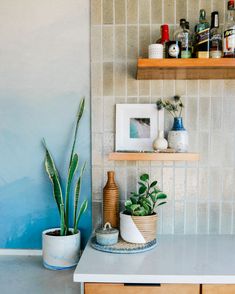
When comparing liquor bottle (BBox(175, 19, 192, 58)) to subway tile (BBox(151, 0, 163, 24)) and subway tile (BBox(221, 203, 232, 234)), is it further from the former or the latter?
subway tile (BBox(221, 203, 232, 234))

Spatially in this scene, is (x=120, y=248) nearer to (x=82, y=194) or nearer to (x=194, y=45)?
(x=82, y=194)

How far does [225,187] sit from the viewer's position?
2.01m

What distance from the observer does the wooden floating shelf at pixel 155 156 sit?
1.79m

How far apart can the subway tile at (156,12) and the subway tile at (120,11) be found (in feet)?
0.50

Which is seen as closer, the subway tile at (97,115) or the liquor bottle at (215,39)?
the liquor bottle at (215,39)

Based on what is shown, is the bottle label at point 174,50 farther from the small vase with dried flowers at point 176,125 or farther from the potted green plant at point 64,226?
the potted green plant at point 64,226

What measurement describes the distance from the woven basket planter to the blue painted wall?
1.13ft

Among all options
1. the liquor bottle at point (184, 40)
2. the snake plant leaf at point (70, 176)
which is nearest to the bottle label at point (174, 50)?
the liquor bottle at point (184, 40)

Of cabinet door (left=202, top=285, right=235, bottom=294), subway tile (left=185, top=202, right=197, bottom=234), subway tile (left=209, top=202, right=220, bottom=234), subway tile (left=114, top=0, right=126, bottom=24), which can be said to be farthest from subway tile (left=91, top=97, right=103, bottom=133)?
cabinet door (left=202, top=285, right=235, bottom=294)

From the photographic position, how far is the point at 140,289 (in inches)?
58.8

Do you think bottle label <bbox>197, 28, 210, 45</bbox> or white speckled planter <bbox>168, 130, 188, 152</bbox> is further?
white speckled planter <bbox>168, 130, 188, 152</bbox>

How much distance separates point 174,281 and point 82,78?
3.78 ft

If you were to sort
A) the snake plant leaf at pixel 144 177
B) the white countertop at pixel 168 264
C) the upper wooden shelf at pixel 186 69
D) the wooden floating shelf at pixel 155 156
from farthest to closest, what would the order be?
the snake plant leaf at pixel 144 177 < the wooden floating shelf at pixel 155 156 < the upper wooden shelf at pixel 186 69 < the white countertop at pixel 168 264

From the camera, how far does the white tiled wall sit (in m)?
1.99
